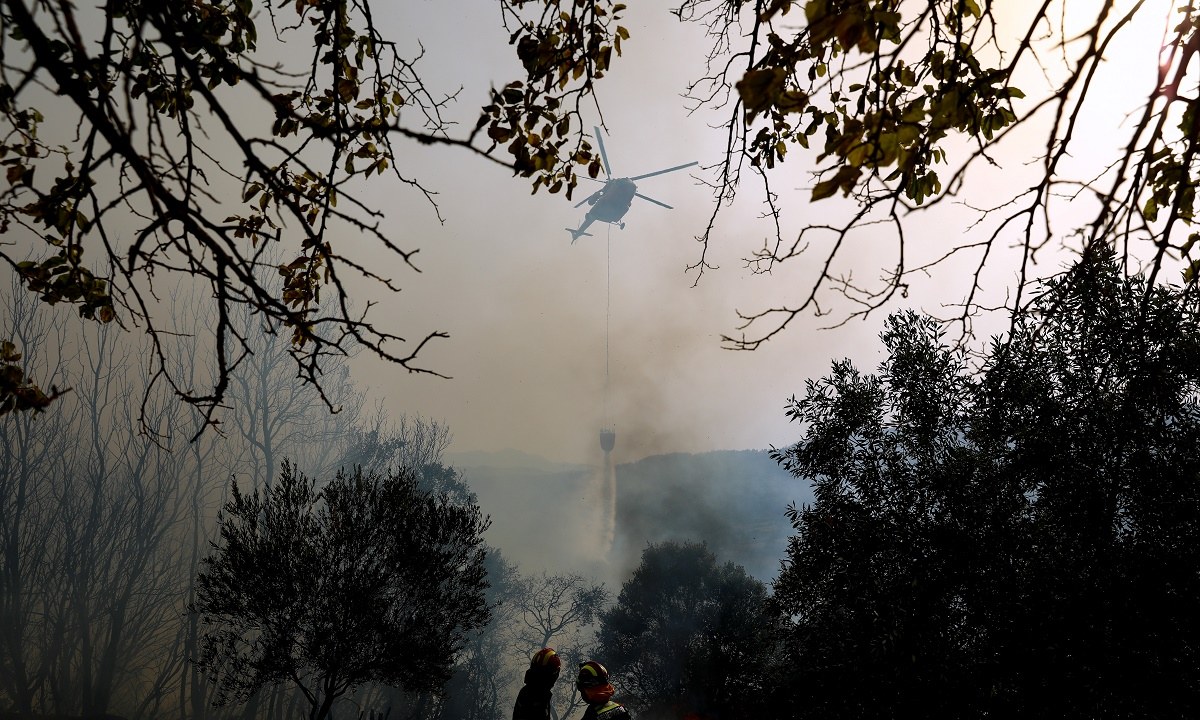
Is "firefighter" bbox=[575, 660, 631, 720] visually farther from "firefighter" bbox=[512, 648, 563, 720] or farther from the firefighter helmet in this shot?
"firefighter" bbox=[512, 648, 563, 720]

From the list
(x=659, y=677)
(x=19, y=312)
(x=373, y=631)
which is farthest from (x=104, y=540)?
(x=659, y=677)

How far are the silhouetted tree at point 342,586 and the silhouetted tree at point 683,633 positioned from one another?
12.9 m

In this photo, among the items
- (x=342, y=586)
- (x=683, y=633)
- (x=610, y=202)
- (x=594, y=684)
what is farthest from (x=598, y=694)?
(x=610, y=202)

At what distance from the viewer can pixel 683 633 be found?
3178cm

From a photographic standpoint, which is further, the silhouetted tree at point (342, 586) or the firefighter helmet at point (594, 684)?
the silhouetted tree at point (342, 586)

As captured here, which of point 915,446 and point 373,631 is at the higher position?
point 915,446

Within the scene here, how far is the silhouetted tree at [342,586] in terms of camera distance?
53.6 ft

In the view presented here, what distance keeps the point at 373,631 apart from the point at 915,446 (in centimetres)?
1401

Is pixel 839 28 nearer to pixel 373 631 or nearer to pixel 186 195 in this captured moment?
pixel 186 195

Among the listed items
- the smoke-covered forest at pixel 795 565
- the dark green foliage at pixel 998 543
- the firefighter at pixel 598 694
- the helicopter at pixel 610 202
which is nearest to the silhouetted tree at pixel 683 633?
the smoke-covered forest at pixel 795 565

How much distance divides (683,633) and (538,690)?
1070 inches

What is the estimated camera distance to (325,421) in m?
43.7

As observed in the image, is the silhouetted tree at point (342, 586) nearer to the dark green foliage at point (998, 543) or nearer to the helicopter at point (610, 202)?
the dark green foliage at point (998, 543)

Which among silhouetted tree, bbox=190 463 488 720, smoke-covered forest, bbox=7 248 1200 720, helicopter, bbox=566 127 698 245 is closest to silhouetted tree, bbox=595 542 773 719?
smoke-covered forest, bbox=7 248 1200 720
